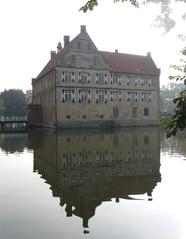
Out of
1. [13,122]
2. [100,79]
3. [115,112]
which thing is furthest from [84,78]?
[13,122]

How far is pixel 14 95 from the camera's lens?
83250 millimetres

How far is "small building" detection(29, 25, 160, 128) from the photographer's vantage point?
44.7 m

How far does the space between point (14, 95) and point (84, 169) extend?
242 ft

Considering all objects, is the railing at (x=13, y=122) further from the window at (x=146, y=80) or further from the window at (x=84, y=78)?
the window at (x=146, y=80)

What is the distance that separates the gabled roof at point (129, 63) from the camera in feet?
171

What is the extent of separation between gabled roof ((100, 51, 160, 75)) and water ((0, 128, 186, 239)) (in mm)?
38245

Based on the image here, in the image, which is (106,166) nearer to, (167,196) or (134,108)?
(167,196)

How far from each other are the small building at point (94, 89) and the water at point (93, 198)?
2972cm

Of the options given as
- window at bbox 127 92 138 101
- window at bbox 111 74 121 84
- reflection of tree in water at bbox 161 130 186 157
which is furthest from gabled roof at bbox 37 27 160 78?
reflection of tree in water at bbox 161 130 186 157

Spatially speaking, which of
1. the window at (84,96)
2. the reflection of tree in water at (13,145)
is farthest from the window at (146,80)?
the reflection of tree in water at (13,145)

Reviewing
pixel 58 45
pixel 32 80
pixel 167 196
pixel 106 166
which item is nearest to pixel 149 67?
pixel 58 45

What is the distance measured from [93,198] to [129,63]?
48060 mm

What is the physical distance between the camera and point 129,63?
54.5 m

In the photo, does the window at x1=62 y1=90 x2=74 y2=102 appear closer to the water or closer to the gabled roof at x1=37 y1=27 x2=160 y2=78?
the gabled roof at x1=37 y1=27 x2=160 y2=78
